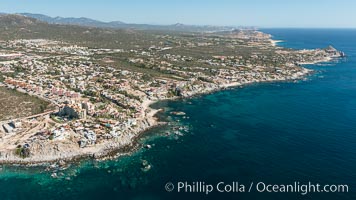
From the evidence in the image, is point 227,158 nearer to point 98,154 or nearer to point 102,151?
point 102,151

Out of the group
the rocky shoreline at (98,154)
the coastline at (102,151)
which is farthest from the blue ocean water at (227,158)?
the coastline at (102,151)

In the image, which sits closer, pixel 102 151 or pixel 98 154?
pixel 98 154

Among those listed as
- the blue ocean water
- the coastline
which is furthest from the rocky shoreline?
the blue ocean water

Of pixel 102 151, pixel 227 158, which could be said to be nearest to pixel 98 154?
pixel 102 151

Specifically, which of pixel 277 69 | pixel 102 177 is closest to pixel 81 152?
pixel 102 177

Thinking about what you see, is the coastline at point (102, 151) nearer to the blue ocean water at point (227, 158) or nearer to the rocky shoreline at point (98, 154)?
the rocky shoreline at point (98, 154)

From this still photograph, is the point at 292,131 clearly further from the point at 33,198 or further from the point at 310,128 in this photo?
the point at 33,198

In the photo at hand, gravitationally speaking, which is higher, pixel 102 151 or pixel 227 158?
pixel 227 158

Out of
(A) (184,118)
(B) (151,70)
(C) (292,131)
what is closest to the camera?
(C) (292,131)
